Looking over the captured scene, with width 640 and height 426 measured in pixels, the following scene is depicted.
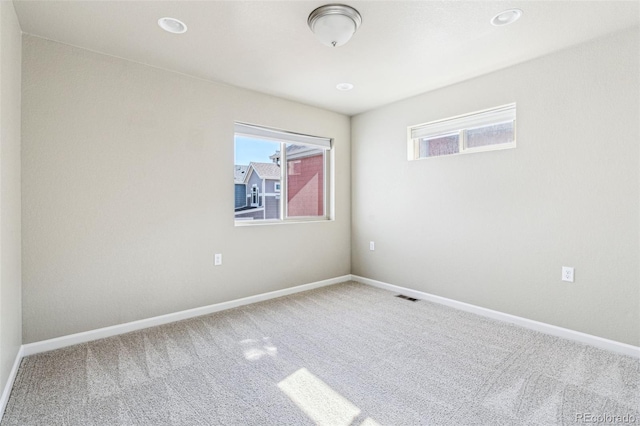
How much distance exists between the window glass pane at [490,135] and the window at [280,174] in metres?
1.84

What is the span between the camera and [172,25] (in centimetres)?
224

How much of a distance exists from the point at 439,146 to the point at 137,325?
358cm

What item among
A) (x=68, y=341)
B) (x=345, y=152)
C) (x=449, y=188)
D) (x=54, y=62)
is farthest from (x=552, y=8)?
(x=68, y=341)

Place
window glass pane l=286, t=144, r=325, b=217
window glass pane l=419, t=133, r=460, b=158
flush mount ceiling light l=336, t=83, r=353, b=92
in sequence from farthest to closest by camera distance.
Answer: window glass pane l=286, t=144, r=325, b=217
window glass pane l=419, t=133, r=460, b=158
flush mount ceiling light l=336, t=83, r=353, b=92

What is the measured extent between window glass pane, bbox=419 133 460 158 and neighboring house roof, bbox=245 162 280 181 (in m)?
1.79

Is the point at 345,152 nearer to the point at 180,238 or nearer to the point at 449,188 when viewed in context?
the point at 449,188

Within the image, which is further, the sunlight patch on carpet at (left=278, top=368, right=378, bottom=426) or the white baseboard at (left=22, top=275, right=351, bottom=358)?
the white baseboard at (left=22, top=275, right=351, bottom=358)

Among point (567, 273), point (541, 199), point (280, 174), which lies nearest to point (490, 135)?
point (541, 199)

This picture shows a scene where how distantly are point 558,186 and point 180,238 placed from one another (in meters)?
3.45

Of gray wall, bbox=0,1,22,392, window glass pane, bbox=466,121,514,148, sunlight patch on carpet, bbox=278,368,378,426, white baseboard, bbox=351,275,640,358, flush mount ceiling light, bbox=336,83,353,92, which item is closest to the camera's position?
sunlight patch on carpet, bbox=278,368,378,426

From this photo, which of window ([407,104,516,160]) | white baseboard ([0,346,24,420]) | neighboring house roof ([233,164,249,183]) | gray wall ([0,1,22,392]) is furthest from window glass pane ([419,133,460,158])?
white baseboard ([0,346,24,420])

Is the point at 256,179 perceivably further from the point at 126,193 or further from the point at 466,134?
the point at 466,134

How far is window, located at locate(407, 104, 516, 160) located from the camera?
10.1 ft

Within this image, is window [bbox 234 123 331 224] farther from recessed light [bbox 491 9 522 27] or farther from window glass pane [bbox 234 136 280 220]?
recessed light [bbox 491 9 522 27]
